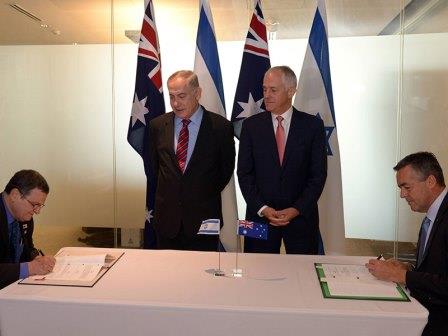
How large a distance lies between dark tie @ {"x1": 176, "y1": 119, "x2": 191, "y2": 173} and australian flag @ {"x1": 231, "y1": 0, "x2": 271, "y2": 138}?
2.04 feet

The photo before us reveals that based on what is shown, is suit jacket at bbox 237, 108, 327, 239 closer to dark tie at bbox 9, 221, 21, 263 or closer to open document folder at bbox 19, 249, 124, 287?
open document folder at bbox 19, 249, 124, 287

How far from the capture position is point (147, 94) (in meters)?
3.29

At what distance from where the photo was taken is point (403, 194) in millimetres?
1846

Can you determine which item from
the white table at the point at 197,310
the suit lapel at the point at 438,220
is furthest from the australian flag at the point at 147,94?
the suit lapel at the point at 438,220

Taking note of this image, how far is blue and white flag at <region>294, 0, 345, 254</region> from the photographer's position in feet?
10.4

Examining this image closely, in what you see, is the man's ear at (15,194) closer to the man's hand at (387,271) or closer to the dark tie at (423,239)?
the man's hand at (387,271)

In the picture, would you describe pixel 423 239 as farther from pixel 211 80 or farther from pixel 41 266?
pixel 211 80

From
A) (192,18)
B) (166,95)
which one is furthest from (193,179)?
(192,18)

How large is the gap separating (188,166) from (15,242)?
3.21 feet

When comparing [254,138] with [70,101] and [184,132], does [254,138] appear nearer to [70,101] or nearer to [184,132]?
Result: [184,132]

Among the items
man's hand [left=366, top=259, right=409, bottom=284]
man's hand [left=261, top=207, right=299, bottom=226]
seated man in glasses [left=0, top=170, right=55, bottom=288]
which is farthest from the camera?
man's hand [left=261, top=207, right=299, bottom=226]

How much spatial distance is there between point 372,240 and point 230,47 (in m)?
2.15

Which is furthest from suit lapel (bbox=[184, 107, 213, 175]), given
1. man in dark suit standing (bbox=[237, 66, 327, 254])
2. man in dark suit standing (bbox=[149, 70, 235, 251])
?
man in dark suit standing (bbox=[237, 66, 327, 254])

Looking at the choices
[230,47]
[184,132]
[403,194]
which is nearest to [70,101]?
[230,47]
